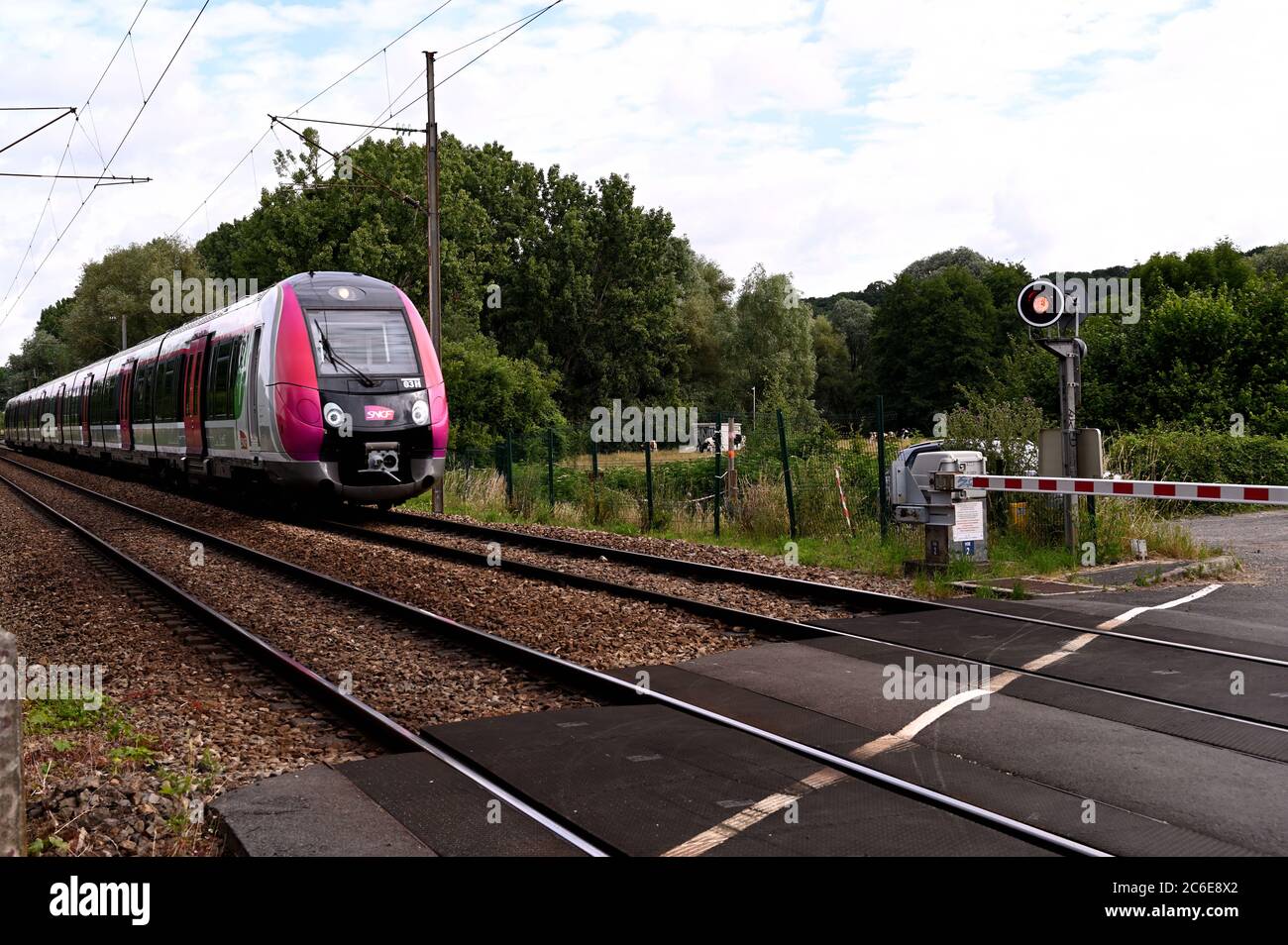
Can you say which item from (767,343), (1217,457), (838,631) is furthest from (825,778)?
(767,343)

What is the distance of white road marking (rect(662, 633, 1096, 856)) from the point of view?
4621 millimetres

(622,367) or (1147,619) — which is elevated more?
(622,367)

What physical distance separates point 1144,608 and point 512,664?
18.4 feet

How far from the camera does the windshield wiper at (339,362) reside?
1633 centimetres

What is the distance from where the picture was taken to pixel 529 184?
214ft

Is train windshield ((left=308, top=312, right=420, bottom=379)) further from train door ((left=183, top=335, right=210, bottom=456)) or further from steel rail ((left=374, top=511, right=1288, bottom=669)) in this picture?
train door ((left=183, top=335, right=210, bottom=456))

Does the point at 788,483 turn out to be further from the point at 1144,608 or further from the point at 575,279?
the point at 575,279

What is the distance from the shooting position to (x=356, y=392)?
1633cm

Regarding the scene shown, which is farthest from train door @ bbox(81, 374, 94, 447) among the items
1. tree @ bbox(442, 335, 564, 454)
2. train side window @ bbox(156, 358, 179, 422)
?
train side window @ bbox(156, 358, 179, 422)

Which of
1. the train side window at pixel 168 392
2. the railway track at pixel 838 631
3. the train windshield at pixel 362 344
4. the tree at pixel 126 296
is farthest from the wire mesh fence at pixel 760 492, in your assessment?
the tree at pixel 126 296

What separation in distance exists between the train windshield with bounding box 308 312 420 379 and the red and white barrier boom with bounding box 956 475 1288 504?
29.0 ft
